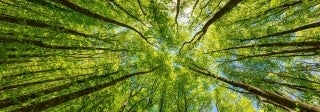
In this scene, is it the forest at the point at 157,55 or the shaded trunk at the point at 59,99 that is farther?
the forest at the point at 157,55

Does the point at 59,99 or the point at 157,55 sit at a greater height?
the point at 157,55

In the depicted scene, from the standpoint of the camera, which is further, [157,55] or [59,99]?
[157,55]

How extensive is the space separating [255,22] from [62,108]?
800cm

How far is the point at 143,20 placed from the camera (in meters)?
13.1

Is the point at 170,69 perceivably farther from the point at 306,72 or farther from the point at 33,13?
the point at 33,13

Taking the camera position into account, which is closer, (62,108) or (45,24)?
(45,24)

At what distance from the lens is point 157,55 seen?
15.4 m

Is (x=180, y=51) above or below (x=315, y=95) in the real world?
above

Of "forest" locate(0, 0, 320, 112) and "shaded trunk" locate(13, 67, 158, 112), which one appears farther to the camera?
"forest" locate(0, 0, 320, 112)

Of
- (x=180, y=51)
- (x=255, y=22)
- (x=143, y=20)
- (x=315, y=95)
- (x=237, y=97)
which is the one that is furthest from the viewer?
(x=180, y=51)

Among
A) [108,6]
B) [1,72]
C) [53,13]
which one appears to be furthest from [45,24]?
[108,6]

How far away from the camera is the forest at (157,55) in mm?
8422

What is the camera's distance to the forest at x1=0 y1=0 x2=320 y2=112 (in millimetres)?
8422

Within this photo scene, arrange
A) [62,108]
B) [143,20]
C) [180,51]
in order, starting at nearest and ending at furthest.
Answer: [62,108]
[143,20]
[180,51]
